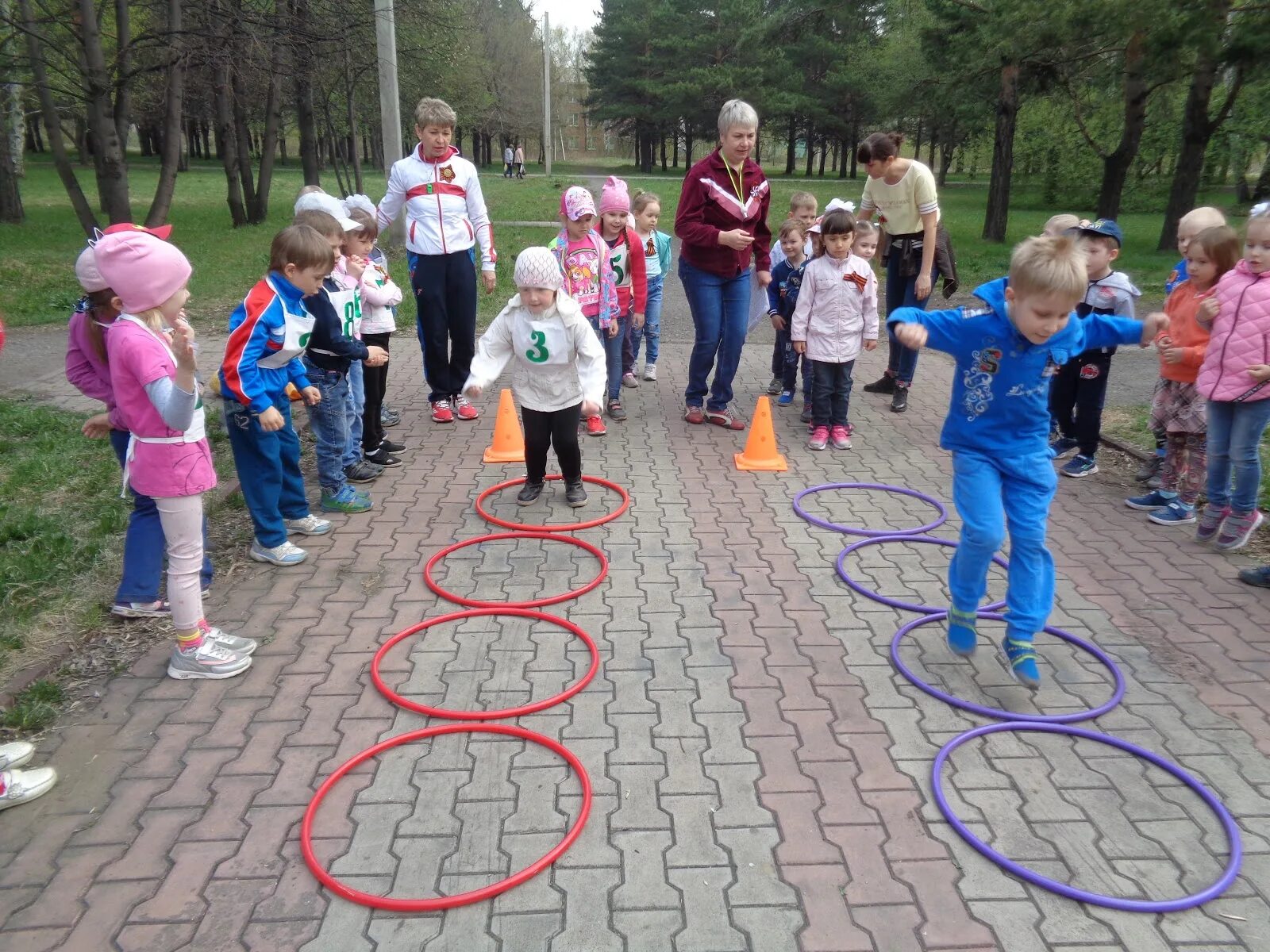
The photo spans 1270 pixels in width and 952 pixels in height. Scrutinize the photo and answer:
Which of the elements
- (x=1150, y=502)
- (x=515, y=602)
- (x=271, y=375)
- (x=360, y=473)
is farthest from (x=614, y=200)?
(x=1150, y=502)

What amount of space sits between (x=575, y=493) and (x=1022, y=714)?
320cm

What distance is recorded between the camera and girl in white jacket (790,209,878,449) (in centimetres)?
695

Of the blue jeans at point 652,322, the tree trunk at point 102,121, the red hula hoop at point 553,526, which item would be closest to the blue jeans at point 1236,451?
the red hula hoop at point 553,526

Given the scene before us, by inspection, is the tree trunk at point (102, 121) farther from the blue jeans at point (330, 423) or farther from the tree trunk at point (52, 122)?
the blue jeans at point (330, 423)

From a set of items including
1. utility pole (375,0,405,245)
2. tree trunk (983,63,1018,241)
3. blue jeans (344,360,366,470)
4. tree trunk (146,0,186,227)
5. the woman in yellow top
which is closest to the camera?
blue jeans (344,360,366,470)

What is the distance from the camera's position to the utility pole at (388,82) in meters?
15.2

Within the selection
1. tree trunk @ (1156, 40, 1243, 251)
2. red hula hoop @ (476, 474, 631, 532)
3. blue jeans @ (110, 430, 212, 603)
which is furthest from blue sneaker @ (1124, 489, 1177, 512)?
tree trunk @ (1156, 40, 1243, 251)

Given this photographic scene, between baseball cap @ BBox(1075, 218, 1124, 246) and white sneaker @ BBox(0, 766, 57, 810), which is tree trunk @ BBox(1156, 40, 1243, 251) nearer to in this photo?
baseball cap @ BBox(1075, 218, 1124, 246)

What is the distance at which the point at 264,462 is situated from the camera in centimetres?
495

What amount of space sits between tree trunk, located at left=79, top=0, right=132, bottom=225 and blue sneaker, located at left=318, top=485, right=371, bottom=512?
9.56 metres

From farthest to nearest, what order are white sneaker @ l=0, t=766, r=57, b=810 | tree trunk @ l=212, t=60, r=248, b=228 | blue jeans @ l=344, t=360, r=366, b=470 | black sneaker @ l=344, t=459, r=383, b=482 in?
tree trunk @ l=212, t=60, r=248, b=228, black sneaker @ l=344, t=459, r=383, b=482, blue jeans @ l=344, t=360, r=366, b=470, white sneaker @ l=0, t=766, r=57, b=810

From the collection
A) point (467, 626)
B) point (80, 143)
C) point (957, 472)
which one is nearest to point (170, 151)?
point (467, 626)

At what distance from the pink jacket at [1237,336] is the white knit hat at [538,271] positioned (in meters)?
3.87

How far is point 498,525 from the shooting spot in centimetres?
572
